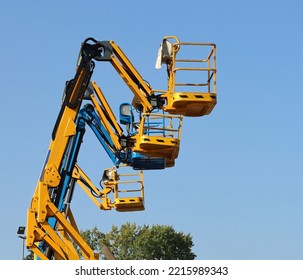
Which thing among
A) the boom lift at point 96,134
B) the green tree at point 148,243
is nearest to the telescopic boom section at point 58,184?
the boom lift at point 96,134

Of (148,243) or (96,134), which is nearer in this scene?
(96,134)

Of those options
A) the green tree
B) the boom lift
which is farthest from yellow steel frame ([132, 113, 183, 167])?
the green tree

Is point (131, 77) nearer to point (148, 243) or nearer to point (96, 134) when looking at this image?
point (96, 134)

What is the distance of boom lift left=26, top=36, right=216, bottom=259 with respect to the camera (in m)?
19.0

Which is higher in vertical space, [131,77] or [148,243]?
[148,243]

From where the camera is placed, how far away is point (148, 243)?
57.3 metres

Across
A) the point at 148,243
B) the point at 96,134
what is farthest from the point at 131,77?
the point at 148,243

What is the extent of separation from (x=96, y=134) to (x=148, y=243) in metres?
36.3

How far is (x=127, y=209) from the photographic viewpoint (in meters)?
24.4

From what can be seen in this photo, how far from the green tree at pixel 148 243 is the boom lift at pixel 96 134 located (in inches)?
1376

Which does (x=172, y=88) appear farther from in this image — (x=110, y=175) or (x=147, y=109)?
(x=110, y=175)

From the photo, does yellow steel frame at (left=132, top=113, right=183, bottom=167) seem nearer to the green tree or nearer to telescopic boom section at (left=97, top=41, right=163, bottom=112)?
telescopic boom section at (left=97, top=41, right=163, bottom=112)

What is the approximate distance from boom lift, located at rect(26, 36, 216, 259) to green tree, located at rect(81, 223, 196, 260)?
34954 mm
